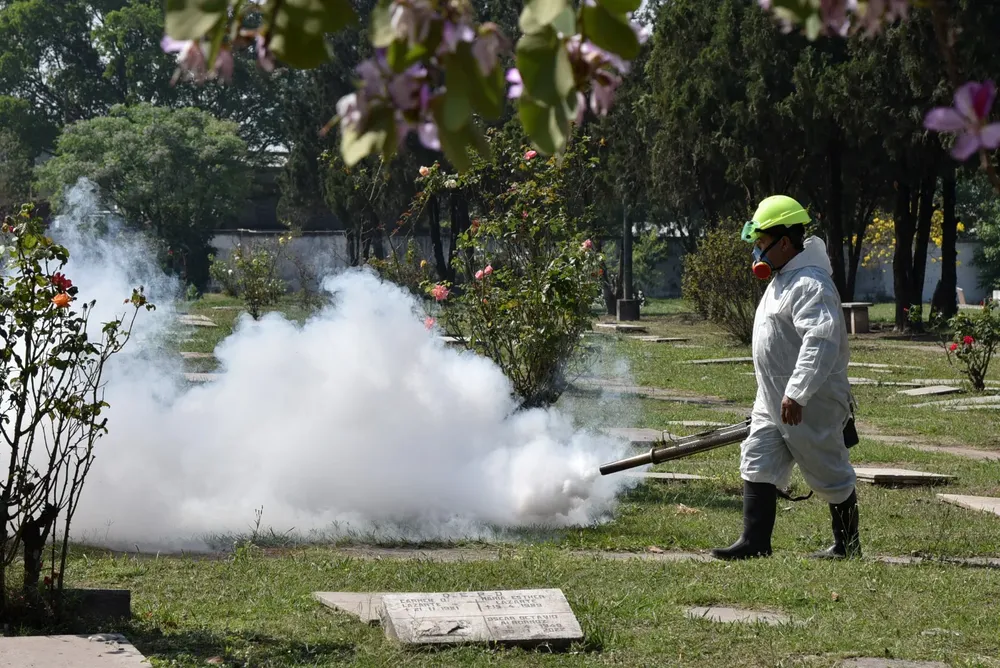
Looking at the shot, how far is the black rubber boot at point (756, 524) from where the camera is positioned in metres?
7.34

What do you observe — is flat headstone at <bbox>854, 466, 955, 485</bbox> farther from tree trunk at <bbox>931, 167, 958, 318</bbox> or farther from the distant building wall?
the distant building wall

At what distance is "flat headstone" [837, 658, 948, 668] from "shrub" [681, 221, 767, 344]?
68.7ft

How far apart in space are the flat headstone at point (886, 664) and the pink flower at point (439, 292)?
762 centimetres

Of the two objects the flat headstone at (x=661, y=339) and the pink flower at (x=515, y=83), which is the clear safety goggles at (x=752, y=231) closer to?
the pink flower at (x=515, y=83)

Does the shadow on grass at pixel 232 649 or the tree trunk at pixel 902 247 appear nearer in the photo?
the shadow on grass at pixel 232 649

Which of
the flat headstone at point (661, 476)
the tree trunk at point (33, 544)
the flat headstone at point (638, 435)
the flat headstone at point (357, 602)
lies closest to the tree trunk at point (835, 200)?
the flat headstone at point (638, 435)

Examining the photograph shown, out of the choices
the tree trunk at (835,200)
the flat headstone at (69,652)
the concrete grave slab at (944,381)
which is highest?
the tree trunk at (835,200)

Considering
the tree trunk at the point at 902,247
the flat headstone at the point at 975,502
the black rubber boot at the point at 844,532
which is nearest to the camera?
the black rubber boot at the point at 844,532

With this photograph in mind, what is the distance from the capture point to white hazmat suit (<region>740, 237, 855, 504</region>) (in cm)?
712

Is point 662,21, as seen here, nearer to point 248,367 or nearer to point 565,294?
point 565,294

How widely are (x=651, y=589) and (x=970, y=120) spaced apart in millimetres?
4876

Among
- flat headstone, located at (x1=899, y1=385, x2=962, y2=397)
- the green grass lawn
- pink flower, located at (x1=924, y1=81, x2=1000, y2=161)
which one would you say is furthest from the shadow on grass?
flat headstone, located at (x1=899, y1=385, x2=962, y2=397)

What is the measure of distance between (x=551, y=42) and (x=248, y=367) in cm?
729

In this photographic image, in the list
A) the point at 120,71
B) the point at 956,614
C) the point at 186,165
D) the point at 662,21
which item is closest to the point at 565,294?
the point at 956,614
